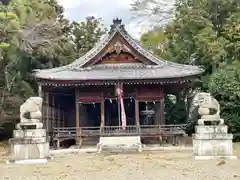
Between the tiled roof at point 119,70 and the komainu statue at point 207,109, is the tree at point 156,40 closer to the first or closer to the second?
the tiled roof at point 119,70

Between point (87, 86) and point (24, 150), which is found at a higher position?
point (87, 86)

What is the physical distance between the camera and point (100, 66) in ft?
94.1

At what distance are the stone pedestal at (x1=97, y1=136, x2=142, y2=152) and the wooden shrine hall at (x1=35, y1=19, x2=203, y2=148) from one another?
335 millimetres

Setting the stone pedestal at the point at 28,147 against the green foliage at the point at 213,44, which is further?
the green foliage at the point at 213,44

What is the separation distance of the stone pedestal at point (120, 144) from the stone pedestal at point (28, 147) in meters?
6.85

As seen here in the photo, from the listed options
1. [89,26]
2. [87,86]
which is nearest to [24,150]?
[87,86]

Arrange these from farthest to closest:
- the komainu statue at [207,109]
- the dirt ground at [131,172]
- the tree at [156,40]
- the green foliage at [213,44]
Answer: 1. the tree at [156,40]
2. the green foliage at [213,44]
3. the komainu statue at [207,109]
4. the dirt ground at [131,172]

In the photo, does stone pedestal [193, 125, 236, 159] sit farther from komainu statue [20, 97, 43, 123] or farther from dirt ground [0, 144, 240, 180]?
komainu statue [20, 97, 43, 123]

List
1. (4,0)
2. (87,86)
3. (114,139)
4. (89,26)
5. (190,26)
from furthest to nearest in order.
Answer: (89,26)
(4,0)
(190,26)
(87,86)
(114,139)

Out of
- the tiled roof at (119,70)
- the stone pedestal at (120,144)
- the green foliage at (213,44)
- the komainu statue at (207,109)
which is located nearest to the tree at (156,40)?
the green foliage at (213,44)

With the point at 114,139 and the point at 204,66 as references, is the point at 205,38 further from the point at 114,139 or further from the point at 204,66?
the point at 114,139

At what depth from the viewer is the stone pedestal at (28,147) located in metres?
17.1

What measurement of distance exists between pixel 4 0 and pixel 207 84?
55.6 ft

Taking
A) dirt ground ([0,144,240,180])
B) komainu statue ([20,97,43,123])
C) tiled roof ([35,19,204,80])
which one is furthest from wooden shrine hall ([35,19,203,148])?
dirt ground ([0,144,240,180])
